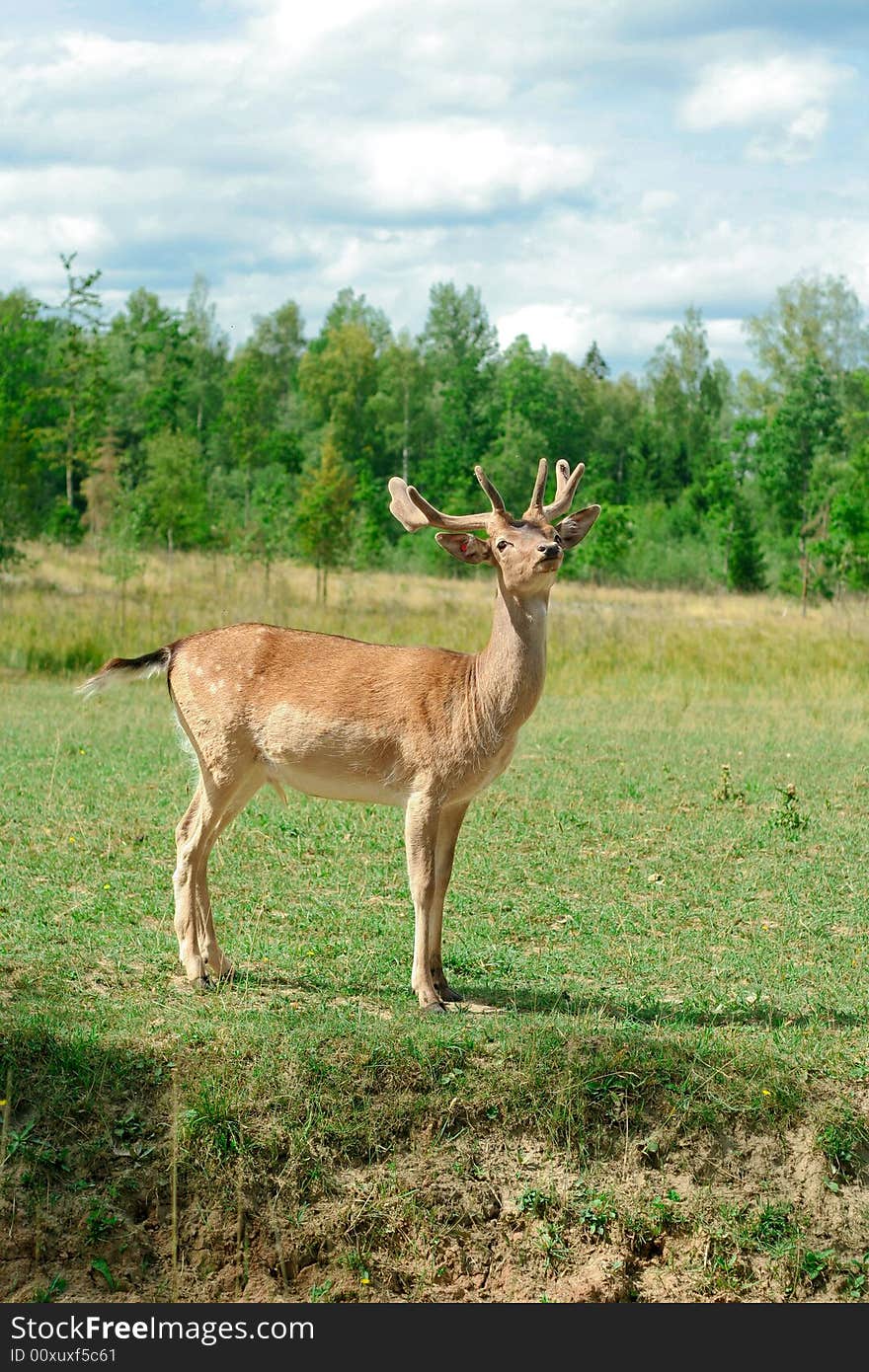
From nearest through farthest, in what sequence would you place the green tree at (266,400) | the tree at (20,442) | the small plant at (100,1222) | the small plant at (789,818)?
the small plant at (100,1222)
the small plant at (789,818)
the tree at (20,442)
the green tree at (266,400)

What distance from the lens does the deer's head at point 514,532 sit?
6.09 m

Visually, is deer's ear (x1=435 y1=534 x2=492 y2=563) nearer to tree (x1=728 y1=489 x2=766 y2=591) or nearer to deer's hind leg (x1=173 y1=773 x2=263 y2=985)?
deer's hind leg (x1=173 y1=773 x2=263 y2=985)

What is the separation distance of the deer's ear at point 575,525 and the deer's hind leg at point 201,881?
1.92m

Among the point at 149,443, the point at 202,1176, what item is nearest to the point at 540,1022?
the point at 202,1176

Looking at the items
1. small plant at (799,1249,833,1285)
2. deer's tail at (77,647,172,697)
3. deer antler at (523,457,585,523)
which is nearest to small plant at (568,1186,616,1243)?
small plant at (799,1249,833,1285)

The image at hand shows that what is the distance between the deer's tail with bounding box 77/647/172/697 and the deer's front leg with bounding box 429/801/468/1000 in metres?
1.63

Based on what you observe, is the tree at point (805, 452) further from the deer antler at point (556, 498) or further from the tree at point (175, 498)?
the deer antler at point (556, 498)

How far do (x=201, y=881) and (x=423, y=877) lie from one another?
1166 millimetres

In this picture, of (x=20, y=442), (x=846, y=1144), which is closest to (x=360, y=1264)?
(x=846, y=1144)

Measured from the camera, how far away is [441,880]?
6535 millimetres

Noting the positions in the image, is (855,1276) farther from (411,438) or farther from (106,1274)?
(411,438)

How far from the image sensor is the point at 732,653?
20594mm

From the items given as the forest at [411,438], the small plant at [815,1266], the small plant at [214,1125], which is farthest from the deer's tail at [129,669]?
the forest at [411,438]
